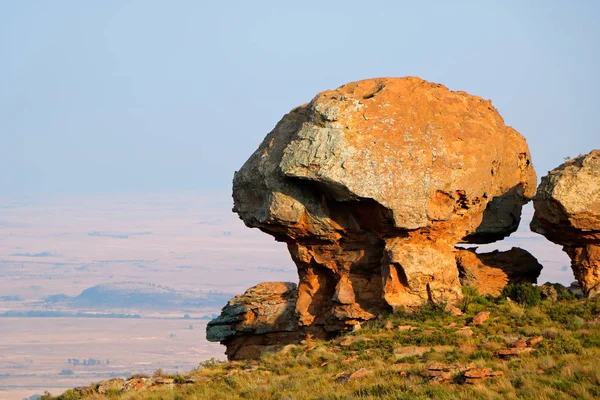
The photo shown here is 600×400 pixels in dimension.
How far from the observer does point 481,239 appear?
125ft

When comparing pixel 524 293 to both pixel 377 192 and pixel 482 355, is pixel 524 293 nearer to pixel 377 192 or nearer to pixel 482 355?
pixel 377 192

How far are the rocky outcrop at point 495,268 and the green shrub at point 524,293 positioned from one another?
0.44m

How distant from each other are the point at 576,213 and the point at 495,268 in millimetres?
6134

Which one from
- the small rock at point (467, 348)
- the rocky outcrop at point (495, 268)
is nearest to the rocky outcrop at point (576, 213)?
the rocky outcrop at point (495, 268)

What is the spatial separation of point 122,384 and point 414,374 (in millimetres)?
9879

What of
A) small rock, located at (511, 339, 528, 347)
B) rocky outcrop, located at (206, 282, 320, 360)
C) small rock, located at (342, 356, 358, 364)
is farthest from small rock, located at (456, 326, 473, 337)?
rocky outcrop, located at (206, 282, 320, 360)

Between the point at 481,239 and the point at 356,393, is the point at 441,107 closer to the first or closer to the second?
the point at 481,239

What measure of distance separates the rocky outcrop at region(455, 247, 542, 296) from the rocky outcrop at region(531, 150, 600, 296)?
3354 millimetres

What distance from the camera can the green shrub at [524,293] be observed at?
114 feet

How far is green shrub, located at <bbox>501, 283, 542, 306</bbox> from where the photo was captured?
3488cm

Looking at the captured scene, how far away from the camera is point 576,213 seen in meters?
32.5

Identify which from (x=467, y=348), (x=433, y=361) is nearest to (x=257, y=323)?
(x=467, y=348)

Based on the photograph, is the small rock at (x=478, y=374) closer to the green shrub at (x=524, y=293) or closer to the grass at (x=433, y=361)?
the grass at (x=433, y=361)

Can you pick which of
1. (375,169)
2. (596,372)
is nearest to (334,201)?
(375,169)
